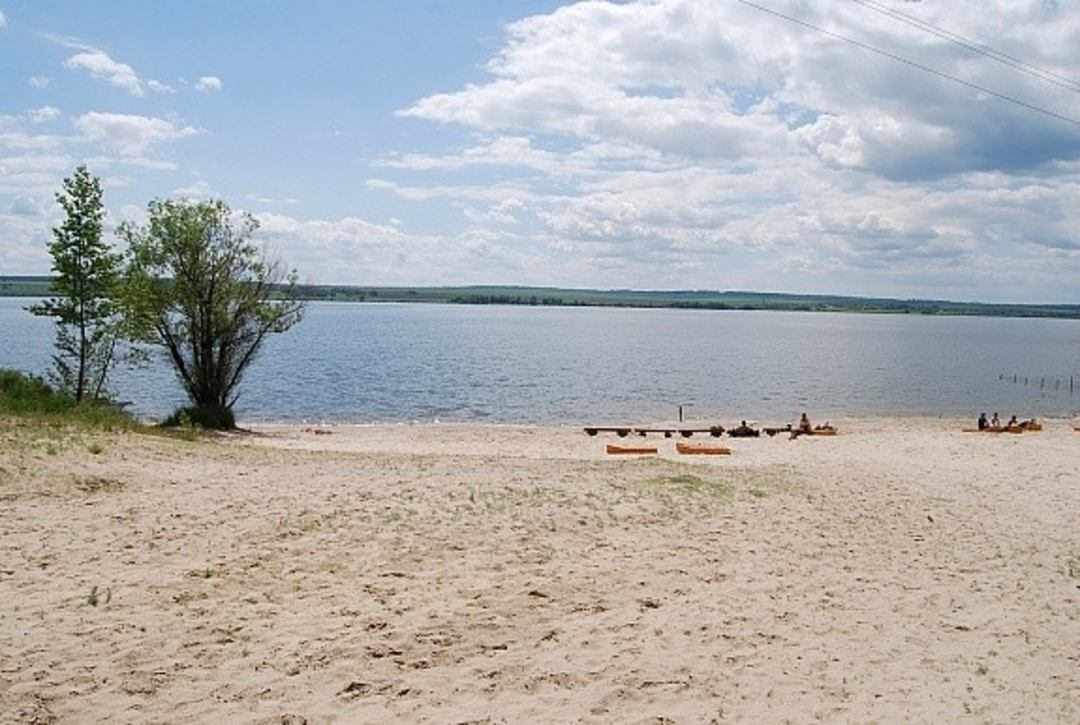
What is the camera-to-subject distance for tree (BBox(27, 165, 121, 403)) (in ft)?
80.8

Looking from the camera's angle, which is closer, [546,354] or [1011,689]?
[1011,689]

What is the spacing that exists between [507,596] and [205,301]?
80.2 ft

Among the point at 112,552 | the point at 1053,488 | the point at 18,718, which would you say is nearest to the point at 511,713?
the point at 18,718

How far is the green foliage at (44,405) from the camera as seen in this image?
18.8 meters

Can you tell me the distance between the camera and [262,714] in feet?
21.4

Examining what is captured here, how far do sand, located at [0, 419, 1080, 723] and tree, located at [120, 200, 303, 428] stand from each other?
14056mm

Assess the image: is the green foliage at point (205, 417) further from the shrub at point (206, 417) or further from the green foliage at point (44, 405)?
the green foliage at point (44, 405)

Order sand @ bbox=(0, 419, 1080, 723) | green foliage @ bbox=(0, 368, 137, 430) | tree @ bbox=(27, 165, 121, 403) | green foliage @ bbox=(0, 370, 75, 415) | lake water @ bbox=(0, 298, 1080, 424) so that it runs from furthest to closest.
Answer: lake water @ bbox=(0, 298, 1080, 424) < tree @ bbox=(27, 165, 121, 403) < green foliage @ bbox=(0, 370, 75, 415) < green foliage @ bbox=(0, 368, 137, 430) < sand @ bbox=(0, 419, 1080, 723)

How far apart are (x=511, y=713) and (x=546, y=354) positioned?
258ft

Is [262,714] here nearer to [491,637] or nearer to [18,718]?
[18,718]

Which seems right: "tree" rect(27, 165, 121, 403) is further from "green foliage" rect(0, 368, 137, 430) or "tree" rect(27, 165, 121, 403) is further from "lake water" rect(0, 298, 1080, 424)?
"lake water" rect(0, 298, 1080, 424)

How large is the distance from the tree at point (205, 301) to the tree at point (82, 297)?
9.89 feet

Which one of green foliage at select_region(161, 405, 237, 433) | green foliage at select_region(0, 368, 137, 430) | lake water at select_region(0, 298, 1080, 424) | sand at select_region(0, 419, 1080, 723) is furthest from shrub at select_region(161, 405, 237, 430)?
sand at select_region(0, 419, 1080, 723)

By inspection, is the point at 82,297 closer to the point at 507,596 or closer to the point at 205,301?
the point at 205,301
